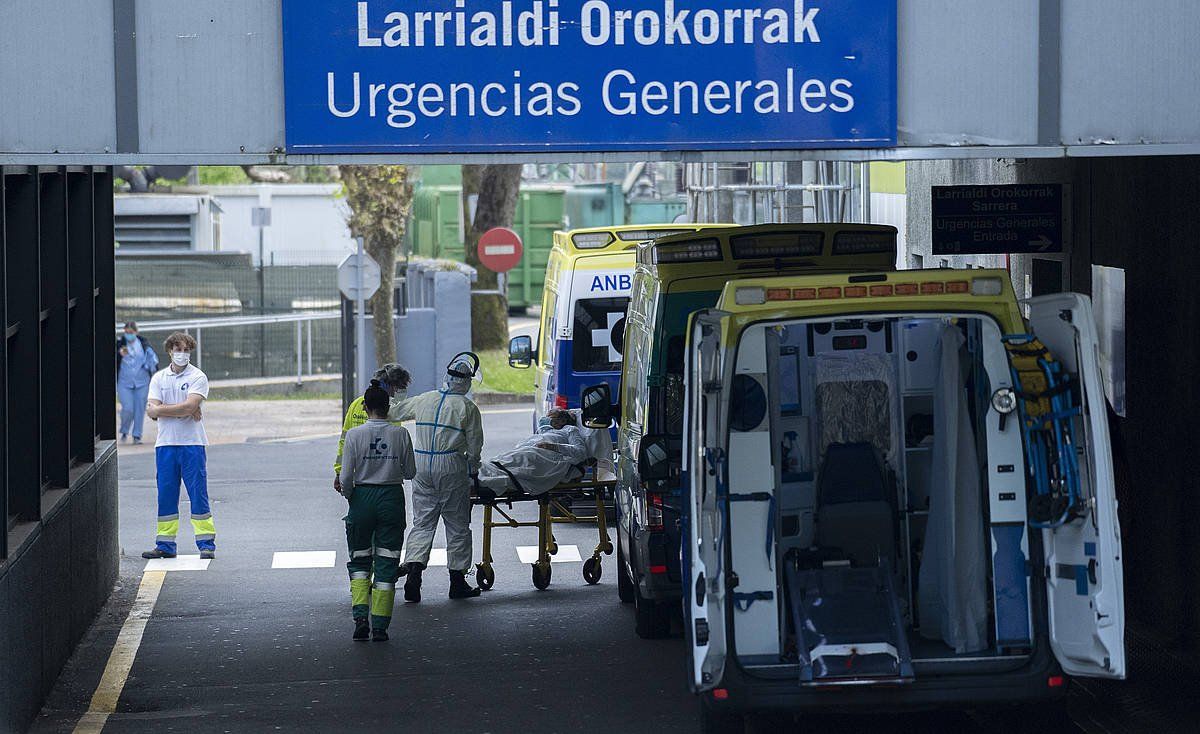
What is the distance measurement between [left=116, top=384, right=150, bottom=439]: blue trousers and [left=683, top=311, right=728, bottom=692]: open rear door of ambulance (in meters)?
16.6

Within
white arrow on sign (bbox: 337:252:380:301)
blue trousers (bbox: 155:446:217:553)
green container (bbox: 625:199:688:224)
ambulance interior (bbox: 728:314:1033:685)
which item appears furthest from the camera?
green container (bbox: 625:199:688:224)

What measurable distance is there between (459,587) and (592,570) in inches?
42.6

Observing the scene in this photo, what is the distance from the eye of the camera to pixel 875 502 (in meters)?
8.49

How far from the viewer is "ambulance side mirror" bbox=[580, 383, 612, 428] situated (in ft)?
39.3

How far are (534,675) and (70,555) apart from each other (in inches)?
118

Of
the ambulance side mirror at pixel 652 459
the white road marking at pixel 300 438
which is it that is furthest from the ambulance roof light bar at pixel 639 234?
A: the white road marking at pixel 300 438

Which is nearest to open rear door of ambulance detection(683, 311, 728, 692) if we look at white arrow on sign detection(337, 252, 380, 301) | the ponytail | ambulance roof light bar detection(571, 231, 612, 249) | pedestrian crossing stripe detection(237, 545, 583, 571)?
the ponytail

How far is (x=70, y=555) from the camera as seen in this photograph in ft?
36.6

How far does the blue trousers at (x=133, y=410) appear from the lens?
23.2m

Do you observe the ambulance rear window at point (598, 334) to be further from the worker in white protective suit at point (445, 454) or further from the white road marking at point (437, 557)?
the worker in white protective suit at point (445, 454)

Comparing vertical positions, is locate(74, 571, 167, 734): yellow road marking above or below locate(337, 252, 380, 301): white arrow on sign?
below

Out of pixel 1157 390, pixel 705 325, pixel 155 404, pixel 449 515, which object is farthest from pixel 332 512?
pixel 705 325

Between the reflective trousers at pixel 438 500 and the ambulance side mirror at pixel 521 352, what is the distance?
519 centimetres

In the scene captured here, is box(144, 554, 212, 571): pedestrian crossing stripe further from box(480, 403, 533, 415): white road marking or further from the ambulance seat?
box(480, 403, 533, 415): white road marking
